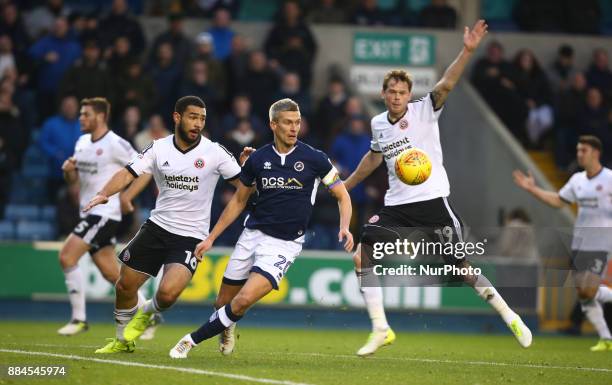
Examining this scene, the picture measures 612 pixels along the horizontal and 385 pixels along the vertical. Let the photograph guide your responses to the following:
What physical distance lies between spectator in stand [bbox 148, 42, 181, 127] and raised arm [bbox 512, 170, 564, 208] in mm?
7958

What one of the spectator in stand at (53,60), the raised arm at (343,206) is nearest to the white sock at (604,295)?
the raised arm at (343,206)

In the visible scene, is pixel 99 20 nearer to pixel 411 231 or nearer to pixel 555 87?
pixel 555 87

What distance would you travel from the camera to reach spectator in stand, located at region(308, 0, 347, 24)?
23.0 m

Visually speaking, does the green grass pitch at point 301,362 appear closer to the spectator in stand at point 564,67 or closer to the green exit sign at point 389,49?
the green exit sign at point 389,49

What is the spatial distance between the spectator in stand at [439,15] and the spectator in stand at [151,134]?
672cm

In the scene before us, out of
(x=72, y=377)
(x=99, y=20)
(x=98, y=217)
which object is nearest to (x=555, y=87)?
(x=99, y=20)

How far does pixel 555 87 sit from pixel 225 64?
287 inches

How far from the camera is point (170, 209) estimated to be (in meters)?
11.1

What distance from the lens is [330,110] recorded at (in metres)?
20.8

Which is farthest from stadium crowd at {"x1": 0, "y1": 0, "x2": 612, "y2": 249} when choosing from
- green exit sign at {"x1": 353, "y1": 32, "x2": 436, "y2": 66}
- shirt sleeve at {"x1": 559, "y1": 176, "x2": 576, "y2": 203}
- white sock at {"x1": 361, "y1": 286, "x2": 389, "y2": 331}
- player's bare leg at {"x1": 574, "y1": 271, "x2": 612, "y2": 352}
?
white sock at {"x1": 361, "y1": 286, "x2": 389, "y2": 331}

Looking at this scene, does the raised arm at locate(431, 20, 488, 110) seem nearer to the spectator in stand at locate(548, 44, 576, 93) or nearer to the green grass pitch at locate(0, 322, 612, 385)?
the green grass pitch at locate(0, 322, 612, 385)

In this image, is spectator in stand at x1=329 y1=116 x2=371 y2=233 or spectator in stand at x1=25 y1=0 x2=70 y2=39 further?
spectator in stand at x1=25 y1=0 x2=70 y2=39

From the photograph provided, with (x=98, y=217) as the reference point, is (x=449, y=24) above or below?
above

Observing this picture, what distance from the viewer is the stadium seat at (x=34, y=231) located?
62.0ft
